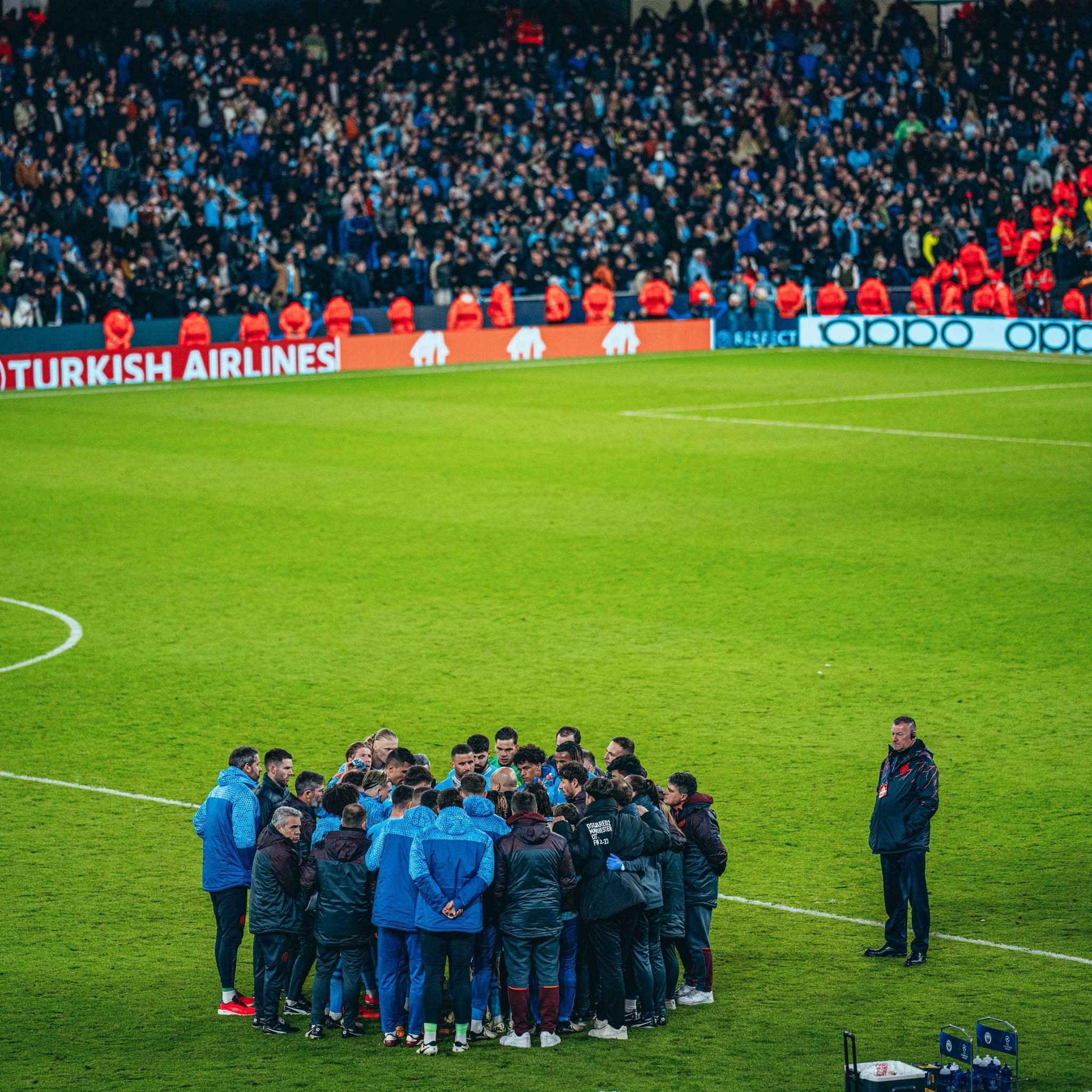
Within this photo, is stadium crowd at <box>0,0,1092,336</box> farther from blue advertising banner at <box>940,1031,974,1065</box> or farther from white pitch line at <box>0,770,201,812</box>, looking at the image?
blue advertising banner at <box>940,1031,974,1065</box>

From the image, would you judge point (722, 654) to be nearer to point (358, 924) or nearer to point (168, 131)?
point (358, 924)

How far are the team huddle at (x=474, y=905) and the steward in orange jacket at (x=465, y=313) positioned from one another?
35.3 metres

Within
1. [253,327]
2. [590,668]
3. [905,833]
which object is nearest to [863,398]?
[253,327]

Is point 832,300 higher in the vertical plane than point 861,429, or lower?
higher

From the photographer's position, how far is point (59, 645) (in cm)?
1861

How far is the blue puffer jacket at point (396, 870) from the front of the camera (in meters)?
9.55

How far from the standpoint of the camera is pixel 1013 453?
30.0 meters

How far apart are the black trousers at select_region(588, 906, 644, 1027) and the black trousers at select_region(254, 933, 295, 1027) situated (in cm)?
157

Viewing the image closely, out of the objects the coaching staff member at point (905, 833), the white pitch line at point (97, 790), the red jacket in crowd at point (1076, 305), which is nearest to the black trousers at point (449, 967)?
the coaching staff member at point (905, 833)

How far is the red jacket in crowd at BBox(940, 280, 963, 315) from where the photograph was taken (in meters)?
47.4

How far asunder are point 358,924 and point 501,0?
47837 millimetres

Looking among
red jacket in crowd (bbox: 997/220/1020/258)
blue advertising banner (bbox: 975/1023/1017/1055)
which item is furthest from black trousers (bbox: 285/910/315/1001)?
red jacket in crowd (bbox: 997/220/1020/258)

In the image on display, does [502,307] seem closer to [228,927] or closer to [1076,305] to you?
[1076,305]

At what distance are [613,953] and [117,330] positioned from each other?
107 ft
